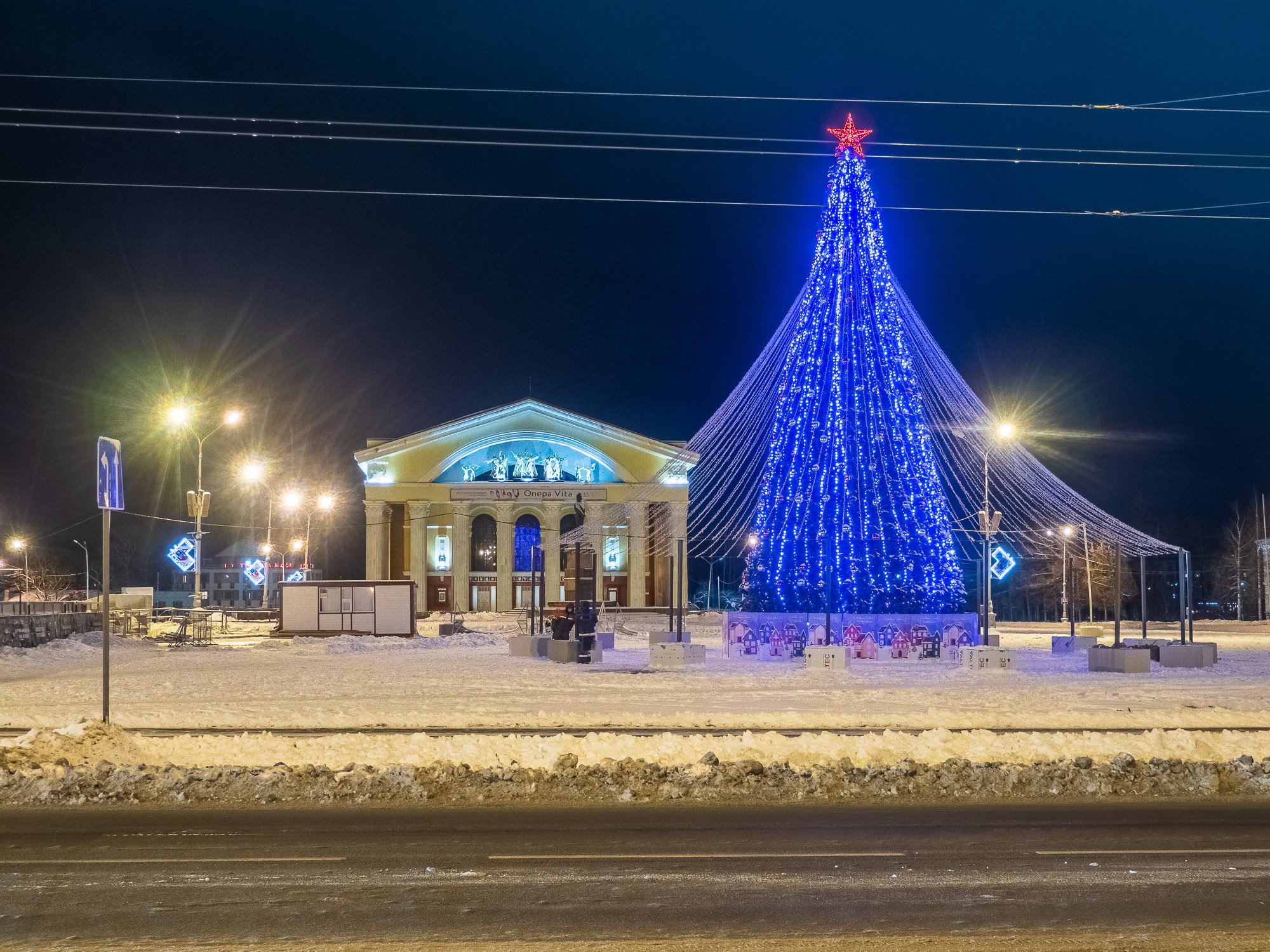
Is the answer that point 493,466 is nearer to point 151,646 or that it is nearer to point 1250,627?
point 151,646

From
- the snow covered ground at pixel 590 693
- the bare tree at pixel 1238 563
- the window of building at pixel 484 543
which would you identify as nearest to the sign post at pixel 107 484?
the snow covered ground at pixel 590 693

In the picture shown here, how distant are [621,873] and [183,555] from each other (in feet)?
113

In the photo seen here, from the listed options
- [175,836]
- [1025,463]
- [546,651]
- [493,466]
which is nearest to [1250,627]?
[1025,463]

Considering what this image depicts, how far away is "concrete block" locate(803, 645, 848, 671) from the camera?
28016mm

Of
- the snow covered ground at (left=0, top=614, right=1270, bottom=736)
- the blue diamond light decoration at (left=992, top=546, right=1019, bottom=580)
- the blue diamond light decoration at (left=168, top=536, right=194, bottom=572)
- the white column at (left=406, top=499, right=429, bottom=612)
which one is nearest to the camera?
the snow covered ground at (left=0, top=614, right=1270, bottom=736)

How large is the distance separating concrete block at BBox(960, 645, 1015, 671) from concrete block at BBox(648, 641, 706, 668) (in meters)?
6.85

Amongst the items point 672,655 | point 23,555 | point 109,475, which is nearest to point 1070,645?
point 672,655

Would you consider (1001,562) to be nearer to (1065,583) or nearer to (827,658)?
(827,658)

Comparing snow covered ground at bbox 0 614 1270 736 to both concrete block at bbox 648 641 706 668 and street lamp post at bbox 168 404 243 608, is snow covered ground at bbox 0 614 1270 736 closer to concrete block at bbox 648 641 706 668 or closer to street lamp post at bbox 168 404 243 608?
concrete block at bbox 648 641 706 668

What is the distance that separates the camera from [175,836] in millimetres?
9844

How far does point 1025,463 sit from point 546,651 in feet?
48.8

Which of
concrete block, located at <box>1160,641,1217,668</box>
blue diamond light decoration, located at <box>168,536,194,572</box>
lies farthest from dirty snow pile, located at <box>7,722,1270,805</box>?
blue diamond light decoration, located at <box>168,536,194,572</box>

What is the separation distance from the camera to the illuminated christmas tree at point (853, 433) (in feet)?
93.7

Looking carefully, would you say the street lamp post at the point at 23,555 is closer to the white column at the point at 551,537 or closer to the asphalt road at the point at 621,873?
the white column at the point at 551,537
